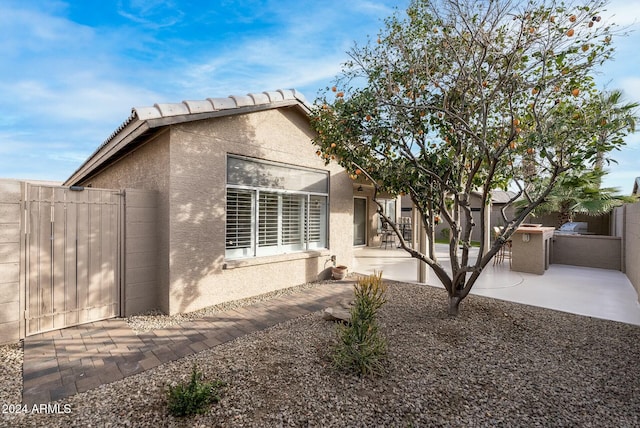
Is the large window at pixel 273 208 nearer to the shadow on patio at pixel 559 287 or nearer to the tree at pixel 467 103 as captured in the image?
the tree at pixel 467 103

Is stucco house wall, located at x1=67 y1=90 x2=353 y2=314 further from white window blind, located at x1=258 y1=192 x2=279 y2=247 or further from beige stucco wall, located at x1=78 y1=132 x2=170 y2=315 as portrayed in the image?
white window blind, located at x1=258 y1=192 x2=279 y2=247

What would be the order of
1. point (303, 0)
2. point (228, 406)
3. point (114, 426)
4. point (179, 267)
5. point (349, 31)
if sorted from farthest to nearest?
1. point (303, 0)
2. point (349, 31)
3. point (179, 267)
4. point (228, 406)
5. point (114, 426)

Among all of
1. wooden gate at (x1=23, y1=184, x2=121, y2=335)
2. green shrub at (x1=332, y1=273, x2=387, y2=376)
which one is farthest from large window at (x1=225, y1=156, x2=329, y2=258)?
green shrub at (x1=332, y1=273, x2=387, y2=376)

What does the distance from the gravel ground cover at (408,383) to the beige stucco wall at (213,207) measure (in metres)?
1.88

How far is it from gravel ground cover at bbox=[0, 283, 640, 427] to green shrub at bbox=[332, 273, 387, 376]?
0.14m

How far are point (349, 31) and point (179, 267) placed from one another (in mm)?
6051

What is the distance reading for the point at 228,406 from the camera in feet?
9.67

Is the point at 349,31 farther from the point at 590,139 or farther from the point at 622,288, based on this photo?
the point at 622,288

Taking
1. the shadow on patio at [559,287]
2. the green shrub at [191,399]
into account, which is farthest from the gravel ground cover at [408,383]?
the shadow on patio at [559,287]

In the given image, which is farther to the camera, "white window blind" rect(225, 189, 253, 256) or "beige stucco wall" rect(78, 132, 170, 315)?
"white window blind" rect(225, 189, 253, 256)

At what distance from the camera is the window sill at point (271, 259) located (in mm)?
6430

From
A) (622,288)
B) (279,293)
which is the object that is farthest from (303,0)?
Result: (622,288)

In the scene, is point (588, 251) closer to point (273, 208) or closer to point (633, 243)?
point (633, 243)

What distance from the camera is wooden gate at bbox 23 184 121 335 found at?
183 inches
